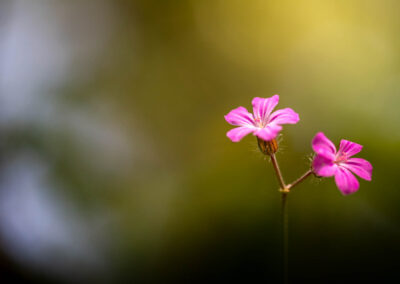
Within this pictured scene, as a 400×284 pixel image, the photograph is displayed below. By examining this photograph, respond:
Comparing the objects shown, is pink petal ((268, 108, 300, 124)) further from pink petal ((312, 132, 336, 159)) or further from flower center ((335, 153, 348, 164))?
flower center ((335, 153, 348, 164))

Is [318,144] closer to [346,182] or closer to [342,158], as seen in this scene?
[346,182]

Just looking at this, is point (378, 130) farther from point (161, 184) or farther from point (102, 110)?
point (102, 110)

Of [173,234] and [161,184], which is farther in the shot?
[161,184]

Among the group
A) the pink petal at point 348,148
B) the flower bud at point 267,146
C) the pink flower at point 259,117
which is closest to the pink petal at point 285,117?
the pink flower at point 259,117

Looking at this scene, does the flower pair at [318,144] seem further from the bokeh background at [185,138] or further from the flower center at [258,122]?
the bokeh background at [185,138]

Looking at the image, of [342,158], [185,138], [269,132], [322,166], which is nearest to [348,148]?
[342,158]

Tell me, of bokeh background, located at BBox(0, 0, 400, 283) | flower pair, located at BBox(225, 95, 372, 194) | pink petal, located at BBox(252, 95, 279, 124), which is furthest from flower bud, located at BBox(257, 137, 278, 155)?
bokeh background, located at BBox(0, 0, 400, 283)

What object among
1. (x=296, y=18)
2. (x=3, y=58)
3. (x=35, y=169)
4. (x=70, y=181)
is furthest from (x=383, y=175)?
(x=3, y=58)
